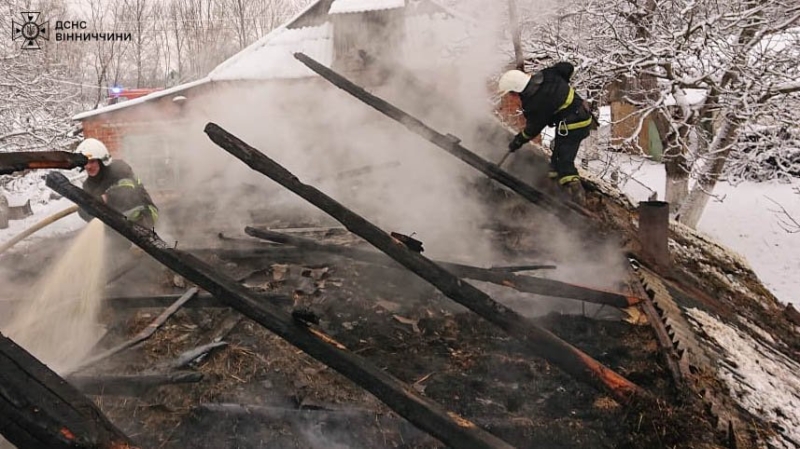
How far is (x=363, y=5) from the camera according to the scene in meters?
10.3

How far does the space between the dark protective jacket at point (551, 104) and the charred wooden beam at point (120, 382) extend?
4.90m

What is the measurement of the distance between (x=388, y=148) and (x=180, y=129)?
6584 mm

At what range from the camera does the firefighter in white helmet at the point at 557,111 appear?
241 inches

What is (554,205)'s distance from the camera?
553 cm

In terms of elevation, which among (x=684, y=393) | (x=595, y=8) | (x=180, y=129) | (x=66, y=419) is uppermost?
(x=595, y=8)

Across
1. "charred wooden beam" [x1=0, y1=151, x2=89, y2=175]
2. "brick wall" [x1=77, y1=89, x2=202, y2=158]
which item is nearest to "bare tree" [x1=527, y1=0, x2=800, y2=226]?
"charred wooden beam" [x1=0, y1=151, x2=89, y2=175]

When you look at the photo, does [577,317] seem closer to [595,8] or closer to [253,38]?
[595,8]

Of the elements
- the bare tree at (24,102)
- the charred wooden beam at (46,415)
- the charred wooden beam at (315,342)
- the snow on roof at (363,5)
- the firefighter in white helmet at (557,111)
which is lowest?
the bare tree at (24,102)

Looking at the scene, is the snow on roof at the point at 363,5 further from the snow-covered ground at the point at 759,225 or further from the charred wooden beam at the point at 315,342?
the charred wooden beam at the point at 315,342

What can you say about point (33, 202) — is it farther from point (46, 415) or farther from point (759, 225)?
point (759, 225)

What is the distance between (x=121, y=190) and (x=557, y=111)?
537 centimetres

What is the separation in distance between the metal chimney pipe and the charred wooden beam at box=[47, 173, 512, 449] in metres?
3.75

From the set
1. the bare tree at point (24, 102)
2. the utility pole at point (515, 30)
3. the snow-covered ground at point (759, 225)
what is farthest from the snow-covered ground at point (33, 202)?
the snow-covered ground at point (759, 225)

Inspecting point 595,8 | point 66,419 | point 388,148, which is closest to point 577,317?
point 66,419
